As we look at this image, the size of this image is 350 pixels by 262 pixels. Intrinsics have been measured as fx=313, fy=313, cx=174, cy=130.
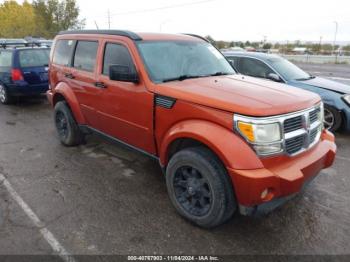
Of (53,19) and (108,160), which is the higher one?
(53,19)

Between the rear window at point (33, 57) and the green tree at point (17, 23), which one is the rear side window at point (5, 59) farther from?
the green tree at point (17, 23)

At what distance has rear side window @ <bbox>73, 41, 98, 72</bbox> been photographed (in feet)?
14.9

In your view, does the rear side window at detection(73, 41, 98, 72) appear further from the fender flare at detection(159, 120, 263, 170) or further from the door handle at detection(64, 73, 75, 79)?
the fender flare at detection(159, 120, 263, 170)

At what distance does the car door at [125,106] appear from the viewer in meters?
3.65

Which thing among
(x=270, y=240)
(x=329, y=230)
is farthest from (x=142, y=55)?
(x=329, y=230)

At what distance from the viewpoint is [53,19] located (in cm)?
4450

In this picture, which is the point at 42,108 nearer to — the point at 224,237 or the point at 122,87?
the point at 122,87

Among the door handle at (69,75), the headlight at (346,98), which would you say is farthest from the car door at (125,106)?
the headlight at (346,98)

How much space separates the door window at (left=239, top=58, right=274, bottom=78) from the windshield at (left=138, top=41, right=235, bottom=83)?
237 cm

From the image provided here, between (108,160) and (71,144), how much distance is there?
0.99 metres

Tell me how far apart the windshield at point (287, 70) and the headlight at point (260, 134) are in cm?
398

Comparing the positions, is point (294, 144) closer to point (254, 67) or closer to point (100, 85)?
point (100, 85)

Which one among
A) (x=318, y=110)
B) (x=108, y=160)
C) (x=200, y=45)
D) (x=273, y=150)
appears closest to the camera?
(x=273, y=150)

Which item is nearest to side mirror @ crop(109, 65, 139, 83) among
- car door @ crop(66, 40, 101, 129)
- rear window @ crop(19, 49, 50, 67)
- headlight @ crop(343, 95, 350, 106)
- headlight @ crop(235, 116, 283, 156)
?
car door @ crop(66, 40, 101, 129)
